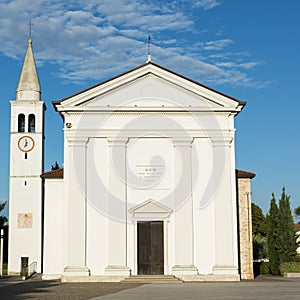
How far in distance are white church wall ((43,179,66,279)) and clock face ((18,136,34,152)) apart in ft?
29.5

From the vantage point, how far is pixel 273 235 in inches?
1289

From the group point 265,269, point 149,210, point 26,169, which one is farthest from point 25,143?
point 265,269

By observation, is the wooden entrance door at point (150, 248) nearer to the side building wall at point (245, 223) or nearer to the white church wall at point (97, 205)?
the white church wall at point (97, 205)

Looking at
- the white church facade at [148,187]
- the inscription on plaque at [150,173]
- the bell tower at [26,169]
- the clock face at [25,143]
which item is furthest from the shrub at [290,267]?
the clock face at [25,143]

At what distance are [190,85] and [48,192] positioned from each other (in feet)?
30.5

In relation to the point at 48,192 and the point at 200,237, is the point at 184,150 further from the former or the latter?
the point at 48,192

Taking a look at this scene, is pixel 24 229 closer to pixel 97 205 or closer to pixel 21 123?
pixel 21 123

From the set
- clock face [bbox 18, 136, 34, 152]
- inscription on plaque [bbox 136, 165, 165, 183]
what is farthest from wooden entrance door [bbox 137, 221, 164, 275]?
clock face [bbox 18, 136, 34, 152]

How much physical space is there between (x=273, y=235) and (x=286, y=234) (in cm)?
83

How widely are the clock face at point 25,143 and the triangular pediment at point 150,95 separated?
10203mm

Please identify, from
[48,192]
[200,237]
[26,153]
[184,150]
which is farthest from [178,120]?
[26,153]

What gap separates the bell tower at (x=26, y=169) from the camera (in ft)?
114

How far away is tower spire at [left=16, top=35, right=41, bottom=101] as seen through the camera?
3794 cm

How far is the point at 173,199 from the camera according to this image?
89.1 ft
